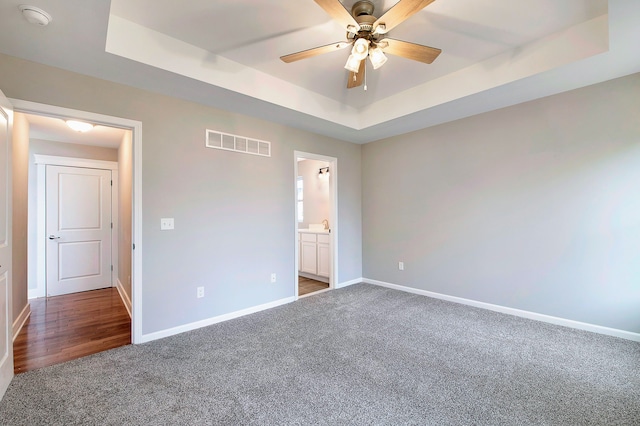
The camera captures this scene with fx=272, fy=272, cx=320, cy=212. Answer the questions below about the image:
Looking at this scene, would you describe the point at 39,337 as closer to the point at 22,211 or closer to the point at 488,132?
the point at 22,211

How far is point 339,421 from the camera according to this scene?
1.62m

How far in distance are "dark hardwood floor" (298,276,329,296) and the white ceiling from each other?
271 centimetres

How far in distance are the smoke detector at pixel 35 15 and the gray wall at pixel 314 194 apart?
4.34 metres

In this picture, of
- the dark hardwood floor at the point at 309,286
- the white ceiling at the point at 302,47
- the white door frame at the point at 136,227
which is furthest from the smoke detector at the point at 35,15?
the dark hardwood floor at the point at 309,286

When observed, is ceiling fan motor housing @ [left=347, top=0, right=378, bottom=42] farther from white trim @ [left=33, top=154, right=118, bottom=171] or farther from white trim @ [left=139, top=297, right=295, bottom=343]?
white trim @ [left=33, top=154, right=118, bottom=171]

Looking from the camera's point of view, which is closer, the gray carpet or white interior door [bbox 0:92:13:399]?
the gray carpet

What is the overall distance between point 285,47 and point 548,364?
3529 mm

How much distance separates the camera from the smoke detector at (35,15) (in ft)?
5.41

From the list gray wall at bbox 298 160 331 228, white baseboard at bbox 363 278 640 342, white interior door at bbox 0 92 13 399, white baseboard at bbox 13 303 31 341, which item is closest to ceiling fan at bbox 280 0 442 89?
white interior door at bbox 0 92 13 399

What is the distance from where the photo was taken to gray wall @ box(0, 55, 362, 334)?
97.5 inches

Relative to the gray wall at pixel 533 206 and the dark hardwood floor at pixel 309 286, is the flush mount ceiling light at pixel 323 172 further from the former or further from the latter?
the dark hardwood floor at pixel 309 286

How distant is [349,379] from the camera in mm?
2025

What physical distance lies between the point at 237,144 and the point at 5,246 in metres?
2.17

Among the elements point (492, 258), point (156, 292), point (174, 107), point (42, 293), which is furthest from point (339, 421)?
point (42, 293)
